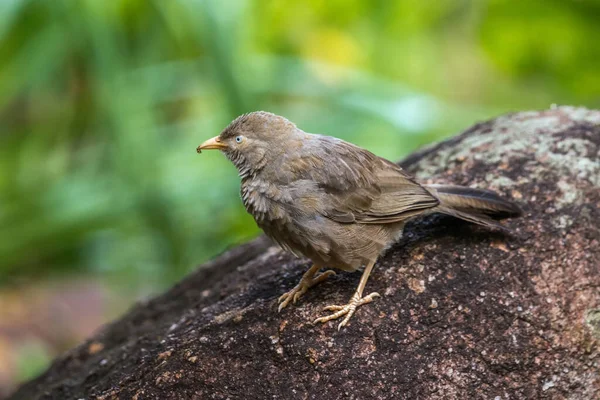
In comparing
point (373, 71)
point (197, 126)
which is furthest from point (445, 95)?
point (197, 126)

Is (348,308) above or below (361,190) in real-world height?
below

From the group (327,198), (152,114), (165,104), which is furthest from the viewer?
(165,104)

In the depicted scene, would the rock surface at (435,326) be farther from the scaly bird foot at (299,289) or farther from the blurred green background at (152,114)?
the blurred green background at (152,114)

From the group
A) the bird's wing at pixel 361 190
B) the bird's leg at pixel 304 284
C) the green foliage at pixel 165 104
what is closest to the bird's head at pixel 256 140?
the bird's wing at pixel 361 190

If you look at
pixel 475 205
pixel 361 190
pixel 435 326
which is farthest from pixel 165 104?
pixel 435 326

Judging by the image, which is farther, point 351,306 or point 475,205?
point 475,205

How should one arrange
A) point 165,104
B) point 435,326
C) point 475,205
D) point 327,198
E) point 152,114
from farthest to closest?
point 165,104 → point 152,114 → point 475,205 → point 327,198 → point 435,326

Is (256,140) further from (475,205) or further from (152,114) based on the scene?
(152,114)

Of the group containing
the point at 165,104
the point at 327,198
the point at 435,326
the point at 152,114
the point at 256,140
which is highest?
the point at 165,104
